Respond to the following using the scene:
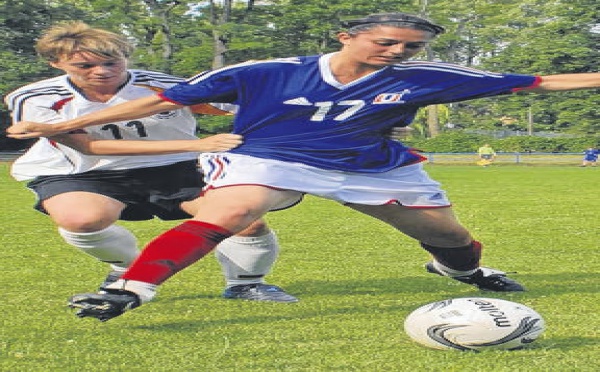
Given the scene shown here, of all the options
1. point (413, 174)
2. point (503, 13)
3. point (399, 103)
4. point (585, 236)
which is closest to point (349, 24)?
point (399, 103)

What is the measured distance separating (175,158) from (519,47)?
5404 centimetres

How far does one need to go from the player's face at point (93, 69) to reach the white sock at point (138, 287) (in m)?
1.58

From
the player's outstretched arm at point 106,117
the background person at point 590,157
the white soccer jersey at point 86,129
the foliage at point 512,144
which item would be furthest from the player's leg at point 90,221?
the foliage at point 512,144

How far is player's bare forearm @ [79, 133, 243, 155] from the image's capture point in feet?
16.3

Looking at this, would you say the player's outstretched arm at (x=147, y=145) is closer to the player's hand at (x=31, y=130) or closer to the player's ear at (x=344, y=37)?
the player's hand at (x=31, y=130)

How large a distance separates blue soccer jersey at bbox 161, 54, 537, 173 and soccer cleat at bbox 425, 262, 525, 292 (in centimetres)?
123

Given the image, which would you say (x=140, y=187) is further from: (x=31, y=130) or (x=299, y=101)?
(x=299, y=101)

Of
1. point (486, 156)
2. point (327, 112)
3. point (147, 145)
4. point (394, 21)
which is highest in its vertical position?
point (394, 21)

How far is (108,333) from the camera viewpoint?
473 cm

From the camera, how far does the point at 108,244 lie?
558cm

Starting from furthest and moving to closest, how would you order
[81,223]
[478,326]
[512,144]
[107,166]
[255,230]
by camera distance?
[512,144]
[255,230]
[107,166]
[81,223]
[478,326]

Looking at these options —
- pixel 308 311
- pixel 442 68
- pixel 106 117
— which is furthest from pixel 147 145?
pixel 442 68

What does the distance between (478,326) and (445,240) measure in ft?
4.59

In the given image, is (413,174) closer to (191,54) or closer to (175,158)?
(175,158)
